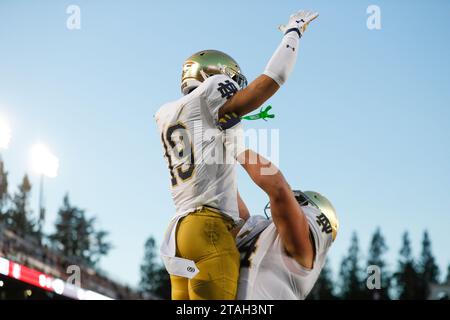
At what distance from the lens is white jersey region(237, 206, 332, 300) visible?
337 centimetres

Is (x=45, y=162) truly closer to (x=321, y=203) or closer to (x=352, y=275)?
(x=321, y=203)

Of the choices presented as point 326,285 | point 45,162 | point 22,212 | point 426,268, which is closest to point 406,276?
point 426,268

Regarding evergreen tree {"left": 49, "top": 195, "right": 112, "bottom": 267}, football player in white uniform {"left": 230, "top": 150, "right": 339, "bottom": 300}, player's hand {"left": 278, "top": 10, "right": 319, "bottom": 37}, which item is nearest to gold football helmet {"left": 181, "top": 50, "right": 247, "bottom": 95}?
player's hand {"left": 278, "top": 10, "right": 319, "bottom": 37}

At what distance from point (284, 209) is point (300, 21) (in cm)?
101

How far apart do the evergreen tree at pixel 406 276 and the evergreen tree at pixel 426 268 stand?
0.41 m

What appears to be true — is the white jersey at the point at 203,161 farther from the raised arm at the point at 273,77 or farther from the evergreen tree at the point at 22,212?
the evergreen tree at the point at 22,212

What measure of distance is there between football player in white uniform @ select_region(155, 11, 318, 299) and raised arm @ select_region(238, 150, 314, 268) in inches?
12.1

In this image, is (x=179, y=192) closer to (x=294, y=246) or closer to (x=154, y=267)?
(x=294, y=246)

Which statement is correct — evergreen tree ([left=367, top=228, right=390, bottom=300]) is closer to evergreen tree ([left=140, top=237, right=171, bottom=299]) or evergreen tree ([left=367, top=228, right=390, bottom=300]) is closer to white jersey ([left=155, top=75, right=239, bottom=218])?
evergreen tree ([left=140, top=237, right=171, bottom=299])
